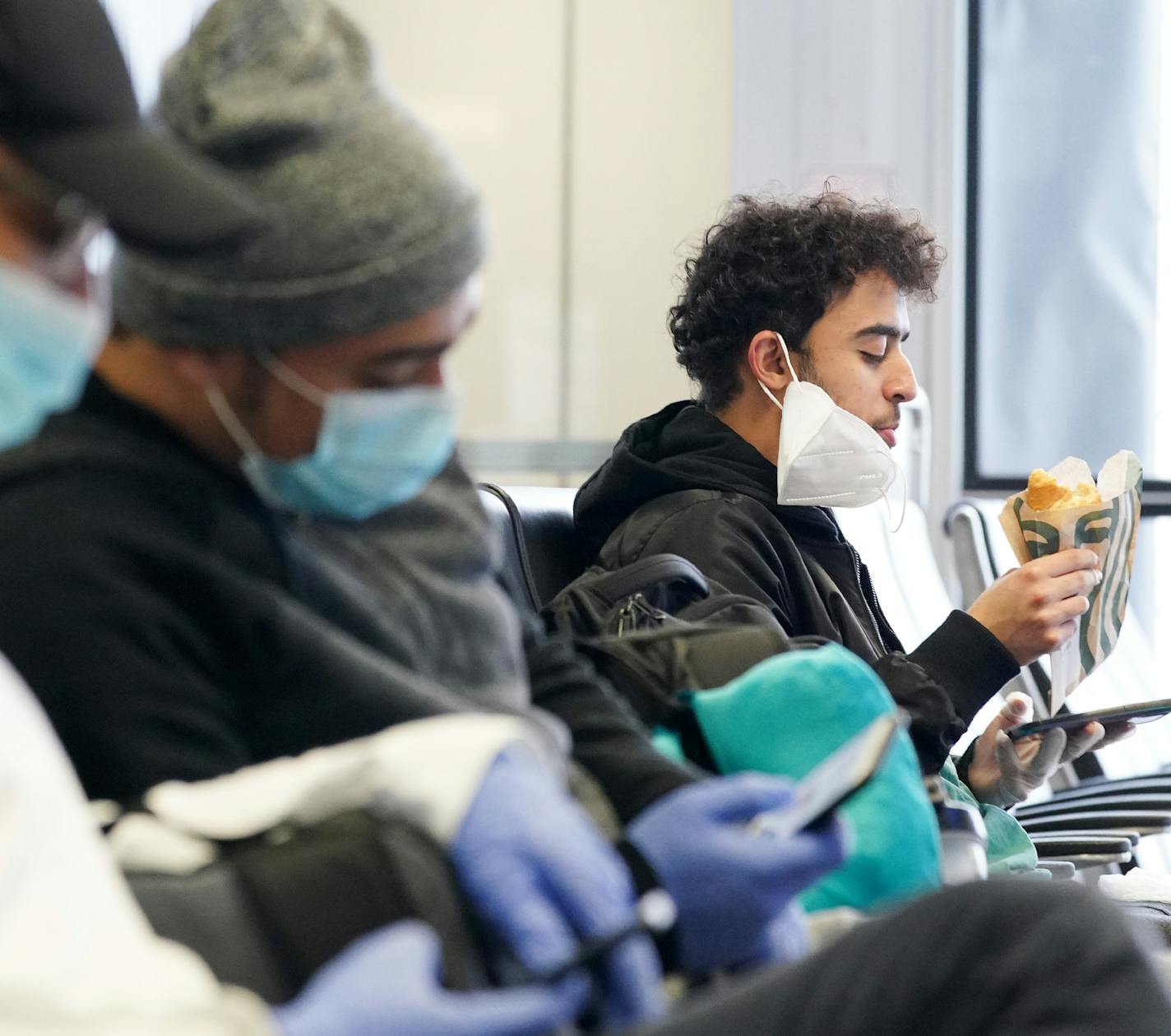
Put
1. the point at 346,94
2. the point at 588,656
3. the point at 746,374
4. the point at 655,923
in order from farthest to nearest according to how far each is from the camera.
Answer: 1. the point at 746,374
2. the point at 588,656
3. the point at 346,94
4. the point at 655,923

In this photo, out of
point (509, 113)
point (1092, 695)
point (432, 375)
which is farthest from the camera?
point (509, 113)

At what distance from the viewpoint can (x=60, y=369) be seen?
0.90 meters

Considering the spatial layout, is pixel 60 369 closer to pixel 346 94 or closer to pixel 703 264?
pixel 346 94

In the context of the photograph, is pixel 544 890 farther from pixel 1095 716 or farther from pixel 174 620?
pixel 1095 716

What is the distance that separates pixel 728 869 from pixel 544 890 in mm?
137

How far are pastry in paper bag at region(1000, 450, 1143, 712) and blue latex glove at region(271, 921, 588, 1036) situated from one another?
142cm

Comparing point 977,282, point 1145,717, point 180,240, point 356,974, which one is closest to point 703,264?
point 1145,717

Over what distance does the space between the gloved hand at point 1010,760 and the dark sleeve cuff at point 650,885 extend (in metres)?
1.11

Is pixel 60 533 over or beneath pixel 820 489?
over

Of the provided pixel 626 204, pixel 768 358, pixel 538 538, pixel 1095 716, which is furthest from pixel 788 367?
pixel 626 204

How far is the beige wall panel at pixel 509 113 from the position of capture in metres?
4.02

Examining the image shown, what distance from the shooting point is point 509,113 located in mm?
4047

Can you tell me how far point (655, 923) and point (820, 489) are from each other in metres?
1.24

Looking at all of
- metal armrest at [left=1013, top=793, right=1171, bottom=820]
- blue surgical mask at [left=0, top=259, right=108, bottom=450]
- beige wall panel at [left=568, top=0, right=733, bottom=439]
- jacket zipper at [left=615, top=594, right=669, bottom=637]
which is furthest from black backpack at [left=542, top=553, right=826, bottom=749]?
beige wall panel at [left=568, top=0, right=733, bottom=439]
